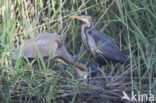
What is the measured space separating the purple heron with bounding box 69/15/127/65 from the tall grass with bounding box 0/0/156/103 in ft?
0.30

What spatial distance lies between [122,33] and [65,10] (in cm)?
69

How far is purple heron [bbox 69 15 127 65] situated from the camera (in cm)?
405

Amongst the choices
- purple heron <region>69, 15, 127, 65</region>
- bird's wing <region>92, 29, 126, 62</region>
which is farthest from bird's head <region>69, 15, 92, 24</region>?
bird's wing <region>92, 29, 126, 62</region>

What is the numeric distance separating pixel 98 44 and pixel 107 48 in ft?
0.39

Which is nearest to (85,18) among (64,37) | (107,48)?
(64,37)

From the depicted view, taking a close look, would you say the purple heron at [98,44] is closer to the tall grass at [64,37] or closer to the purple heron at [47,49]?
the tall grass at [64,37]

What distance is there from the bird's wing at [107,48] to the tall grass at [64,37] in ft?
0.28

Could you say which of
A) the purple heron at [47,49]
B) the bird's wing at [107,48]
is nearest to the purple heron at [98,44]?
the bird's wing at [107,48]

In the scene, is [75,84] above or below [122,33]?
below

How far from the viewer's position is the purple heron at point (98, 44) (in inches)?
159

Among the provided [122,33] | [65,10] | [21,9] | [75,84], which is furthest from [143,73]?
[21,9]

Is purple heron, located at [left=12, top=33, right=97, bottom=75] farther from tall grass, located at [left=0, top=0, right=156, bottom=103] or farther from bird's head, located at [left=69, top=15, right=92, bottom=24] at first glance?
bird's head, located at [left=69, top=15, right=92, bottom=24]

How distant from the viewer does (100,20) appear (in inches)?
167

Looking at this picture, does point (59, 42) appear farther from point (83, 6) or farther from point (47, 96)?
point (47, 96)
